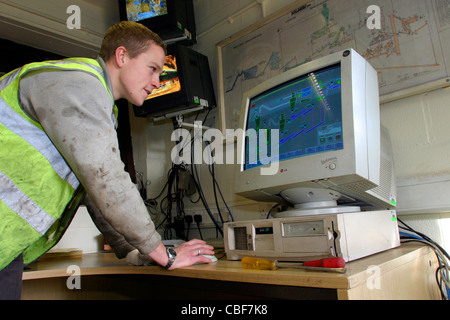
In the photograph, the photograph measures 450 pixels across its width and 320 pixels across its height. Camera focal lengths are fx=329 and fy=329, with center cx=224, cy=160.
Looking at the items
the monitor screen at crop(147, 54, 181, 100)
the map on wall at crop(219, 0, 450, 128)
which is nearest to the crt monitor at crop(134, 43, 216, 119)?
the monitor screen at crop(147, 54, 181, 100)

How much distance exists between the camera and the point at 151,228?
2.88 feet

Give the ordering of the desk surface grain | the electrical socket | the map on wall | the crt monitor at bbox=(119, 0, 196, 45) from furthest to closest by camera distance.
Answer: the crt monitor at bbox=(119, 0, 196, 45), the electrical socket, the map on wall, the desk surface grain

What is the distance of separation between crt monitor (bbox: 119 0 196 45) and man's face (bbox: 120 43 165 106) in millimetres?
1192

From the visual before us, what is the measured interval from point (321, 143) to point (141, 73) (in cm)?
62

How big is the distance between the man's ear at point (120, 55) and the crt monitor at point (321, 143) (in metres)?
0.50

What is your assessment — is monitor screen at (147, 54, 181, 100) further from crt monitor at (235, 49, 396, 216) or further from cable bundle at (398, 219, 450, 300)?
cable bundle at (398, 219, 450, 300)

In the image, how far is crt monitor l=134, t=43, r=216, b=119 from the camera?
206 cm

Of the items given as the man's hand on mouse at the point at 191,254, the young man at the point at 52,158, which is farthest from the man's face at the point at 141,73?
the man's hand on mouse at the point at 191,254

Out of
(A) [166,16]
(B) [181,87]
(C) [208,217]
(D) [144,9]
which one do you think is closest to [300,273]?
(C) [208,217]

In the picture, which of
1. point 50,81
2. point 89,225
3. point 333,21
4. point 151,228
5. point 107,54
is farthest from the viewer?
point 89,225

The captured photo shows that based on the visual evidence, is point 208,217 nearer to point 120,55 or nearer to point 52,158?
point 120,55

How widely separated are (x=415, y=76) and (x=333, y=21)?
502 mm

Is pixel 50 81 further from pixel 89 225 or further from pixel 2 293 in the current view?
pixel 89 225
